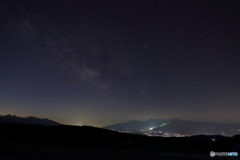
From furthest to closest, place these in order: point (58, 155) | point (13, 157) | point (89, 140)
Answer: point (89, 140) < point (58, 155) < point (13, 157)

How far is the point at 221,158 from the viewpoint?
1634 cm

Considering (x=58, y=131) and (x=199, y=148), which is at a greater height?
(x=58, y=131)

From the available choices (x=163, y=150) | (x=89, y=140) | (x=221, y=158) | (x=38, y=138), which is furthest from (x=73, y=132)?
(x=221, y=158)

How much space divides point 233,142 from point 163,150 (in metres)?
9.64

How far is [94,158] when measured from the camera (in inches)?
368

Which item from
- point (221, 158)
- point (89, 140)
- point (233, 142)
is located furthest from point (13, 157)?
point (233, 142)

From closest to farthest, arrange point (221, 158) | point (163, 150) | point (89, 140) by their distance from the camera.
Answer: point (221, 158), point (163, 150), point (89, 140)

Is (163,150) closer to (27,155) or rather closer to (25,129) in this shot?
(27,155)

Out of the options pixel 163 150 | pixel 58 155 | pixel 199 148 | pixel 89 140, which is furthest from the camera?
pixel 89 140

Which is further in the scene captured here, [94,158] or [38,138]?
[38,138]

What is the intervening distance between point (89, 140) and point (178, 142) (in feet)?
47.5

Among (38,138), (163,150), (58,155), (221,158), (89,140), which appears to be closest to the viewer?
(58,155)

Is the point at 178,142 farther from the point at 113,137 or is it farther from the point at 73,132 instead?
the point at 73,132

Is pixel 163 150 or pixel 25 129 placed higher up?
pixel 25 129
